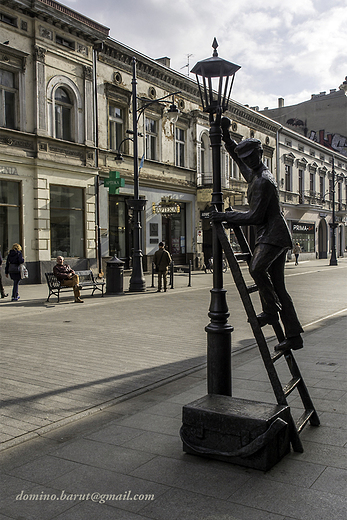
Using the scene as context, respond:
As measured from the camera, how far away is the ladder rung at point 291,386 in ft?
12.8

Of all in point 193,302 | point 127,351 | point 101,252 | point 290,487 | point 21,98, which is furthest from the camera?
point 101,252

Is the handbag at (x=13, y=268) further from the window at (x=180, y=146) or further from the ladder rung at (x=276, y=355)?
the window at (x=180, y=146)

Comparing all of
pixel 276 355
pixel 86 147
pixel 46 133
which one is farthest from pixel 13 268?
pixel 276 355

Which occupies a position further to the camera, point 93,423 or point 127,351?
point 127,351

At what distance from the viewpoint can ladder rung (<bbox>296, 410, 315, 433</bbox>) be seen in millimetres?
3871

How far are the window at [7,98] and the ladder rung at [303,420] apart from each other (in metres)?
16.7

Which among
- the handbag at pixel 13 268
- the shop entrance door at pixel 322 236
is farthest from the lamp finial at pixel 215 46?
the shop entrance door at pixel 322 236

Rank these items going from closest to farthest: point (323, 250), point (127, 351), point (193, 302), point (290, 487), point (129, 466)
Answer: point (290, 487) < point (129, 466) < point (127, 351) < point (193, 302) < point (323, 250)

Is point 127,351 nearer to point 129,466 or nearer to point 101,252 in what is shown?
point 129,466

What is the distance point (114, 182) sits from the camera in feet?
69.7

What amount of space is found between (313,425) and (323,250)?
152 ft

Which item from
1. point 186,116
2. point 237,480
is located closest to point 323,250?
point 186,116

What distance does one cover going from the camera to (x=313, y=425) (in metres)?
4.22

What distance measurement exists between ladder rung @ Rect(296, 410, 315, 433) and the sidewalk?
13 cm
